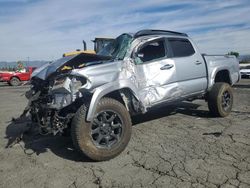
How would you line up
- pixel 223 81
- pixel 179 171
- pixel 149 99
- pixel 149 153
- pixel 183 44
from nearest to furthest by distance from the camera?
pixel 179 171 → pixel 149 153 → pixel 149 99 → pixel 183 44 → pixel 223 81

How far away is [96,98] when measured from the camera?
4.19 m

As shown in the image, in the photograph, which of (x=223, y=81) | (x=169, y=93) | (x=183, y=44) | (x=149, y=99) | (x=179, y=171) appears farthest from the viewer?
(x=223, y=81)

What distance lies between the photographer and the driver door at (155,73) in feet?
16.8

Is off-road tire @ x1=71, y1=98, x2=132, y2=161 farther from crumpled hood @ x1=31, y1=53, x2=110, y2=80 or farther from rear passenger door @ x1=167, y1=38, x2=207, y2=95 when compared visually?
rear passenger door @ x1=167, y1=38, x2=207, y2=95

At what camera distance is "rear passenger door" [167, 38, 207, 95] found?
5855 mm

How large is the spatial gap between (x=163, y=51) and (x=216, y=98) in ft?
5.97

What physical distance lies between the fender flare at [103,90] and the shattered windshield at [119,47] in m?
0.56

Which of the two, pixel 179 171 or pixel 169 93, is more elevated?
pixel 169 93

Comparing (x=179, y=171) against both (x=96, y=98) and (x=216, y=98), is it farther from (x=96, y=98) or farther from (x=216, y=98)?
(x=216, y=98)

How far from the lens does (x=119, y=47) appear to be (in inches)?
210

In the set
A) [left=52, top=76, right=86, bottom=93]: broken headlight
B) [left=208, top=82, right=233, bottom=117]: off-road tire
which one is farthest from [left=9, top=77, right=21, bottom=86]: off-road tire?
[left=52, top=76, right=86, bottom=93]: broken headlight

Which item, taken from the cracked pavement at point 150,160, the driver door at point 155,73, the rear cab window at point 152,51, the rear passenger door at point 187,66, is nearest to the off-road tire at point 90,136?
the cracked pavement at point 150,160

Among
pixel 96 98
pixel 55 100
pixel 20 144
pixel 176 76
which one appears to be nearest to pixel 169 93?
pixel 176 76

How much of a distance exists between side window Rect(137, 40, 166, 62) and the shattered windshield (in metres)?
0.34
